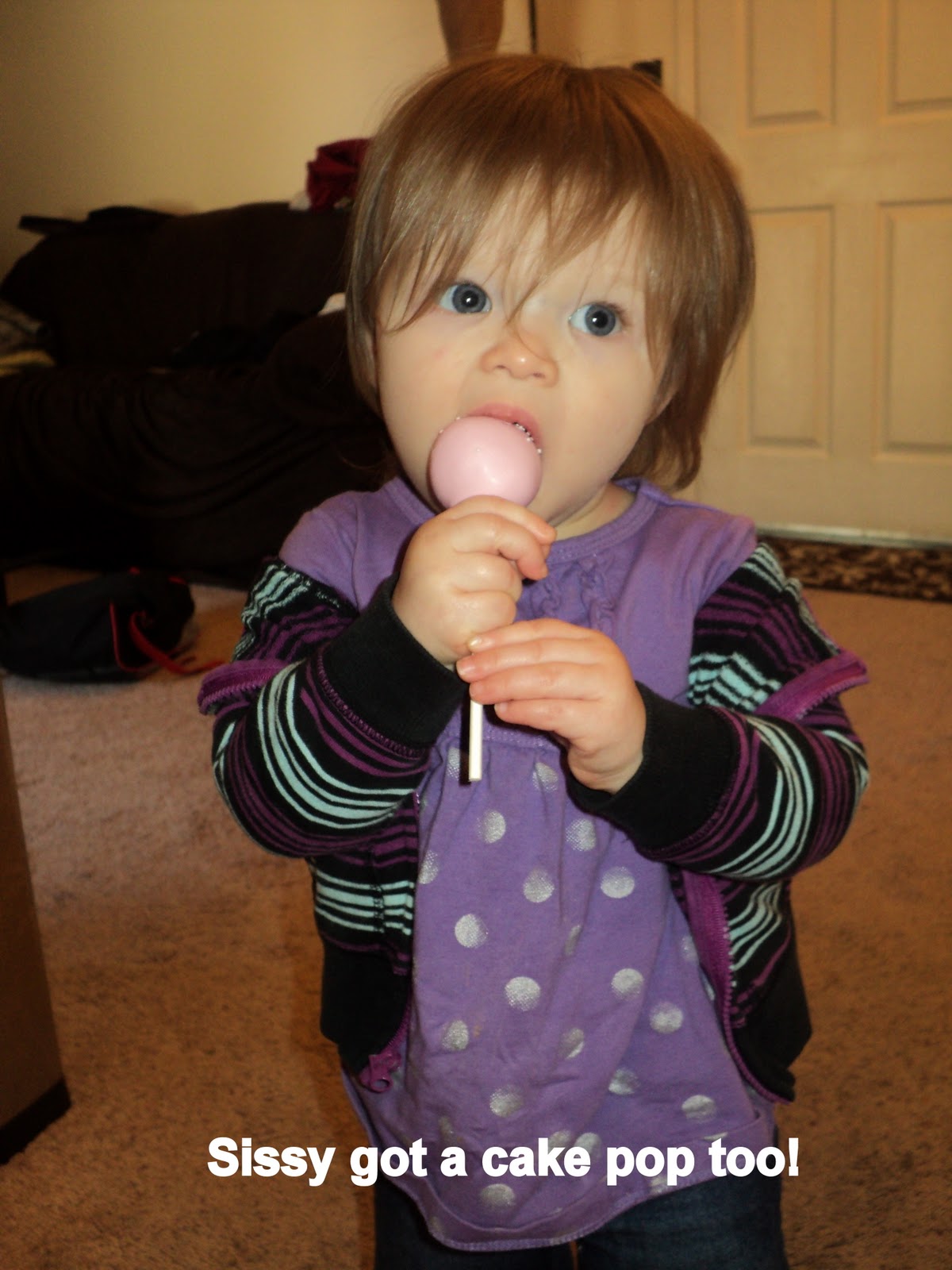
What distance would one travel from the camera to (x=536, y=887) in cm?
64

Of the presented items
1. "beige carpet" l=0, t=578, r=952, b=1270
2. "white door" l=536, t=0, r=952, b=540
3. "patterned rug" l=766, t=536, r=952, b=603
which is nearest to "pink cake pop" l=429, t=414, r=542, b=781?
"beige carpet" l=0, t=578, r=952, b=1270

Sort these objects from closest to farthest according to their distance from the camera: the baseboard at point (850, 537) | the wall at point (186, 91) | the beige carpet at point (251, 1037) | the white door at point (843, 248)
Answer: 1. the beige carpet at point (251, 1037)
2. the white door at point (843, 248)
3. the baseboard at point (850, 537)
4. the wall at point (186, 91)

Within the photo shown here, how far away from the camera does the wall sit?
323 cm

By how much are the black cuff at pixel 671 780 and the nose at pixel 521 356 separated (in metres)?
0.16

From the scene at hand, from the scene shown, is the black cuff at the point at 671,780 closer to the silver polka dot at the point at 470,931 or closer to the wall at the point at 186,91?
the silver polka dot at the point at 470,931

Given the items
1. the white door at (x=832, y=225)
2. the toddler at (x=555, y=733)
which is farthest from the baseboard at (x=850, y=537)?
the toddler at (x=555, y=733)

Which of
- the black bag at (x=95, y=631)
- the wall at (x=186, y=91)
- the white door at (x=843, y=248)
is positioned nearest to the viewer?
the black bag at (x=95, y=631)

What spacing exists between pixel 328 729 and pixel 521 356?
7.7 inches

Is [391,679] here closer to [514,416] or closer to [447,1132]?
[514,416]

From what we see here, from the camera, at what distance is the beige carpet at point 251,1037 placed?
3.30 feet

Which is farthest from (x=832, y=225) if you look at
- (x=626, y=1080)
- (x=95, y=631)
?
(x=626, y=1080)

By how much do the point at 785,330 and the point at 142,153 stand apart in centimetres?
198

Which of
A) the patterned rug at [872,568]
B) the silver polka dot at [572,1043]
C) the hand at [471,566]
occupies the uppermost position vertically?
the hand at [471,566]

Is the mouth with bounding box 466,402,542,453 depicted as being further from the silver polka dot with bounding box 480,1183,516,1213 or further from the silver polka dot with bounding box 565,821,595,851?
the silver polka dot with bounding box 480,1183,516,1213
